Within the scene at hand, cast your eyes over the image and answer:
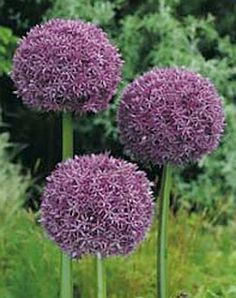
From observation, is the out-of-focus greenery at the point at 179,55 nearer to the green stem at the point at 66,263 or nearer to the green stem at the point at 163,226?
the green stem at the point at 163,226

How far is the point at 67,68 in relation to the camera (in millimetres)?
2928

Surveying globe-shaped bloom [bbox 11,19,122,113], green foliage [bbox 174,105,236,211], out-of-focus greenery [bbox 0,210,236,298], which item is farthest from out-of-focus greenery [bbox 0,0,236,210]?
globe-shaped bloom [bbox 11,19,122,113]

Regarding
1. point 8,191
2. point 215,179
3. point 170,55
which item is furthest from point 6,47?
point 215,179

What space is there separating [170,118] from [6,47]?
3.70 m

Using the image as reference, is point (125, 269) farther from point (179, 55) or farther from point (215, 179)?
point (215, 179)

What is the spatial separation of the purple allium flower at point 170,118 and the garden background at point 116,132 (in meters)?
1.36

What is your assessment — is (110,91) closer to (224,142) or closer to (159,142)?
(159,142)

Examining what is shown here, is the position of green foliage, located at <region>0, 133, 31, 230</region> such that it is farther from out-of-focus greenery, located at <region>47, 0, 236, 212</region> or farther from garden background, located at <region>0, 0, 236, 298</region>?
out-of-focus greenery, located at <region>47, 0, 236, 212</region>

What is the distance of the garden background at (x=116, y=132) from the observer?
4.70 metres

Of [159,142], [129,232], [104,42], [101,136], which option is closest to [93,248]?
[129,232]

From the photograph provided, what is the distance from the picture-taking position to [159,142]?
3.04 metres

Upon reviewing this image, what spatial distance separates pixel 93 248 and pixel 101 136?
13.6 feet

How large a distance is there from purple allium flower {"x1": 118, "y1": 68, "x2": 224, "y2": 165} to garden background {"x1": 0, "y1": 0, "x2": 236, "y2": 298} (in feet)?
4.46

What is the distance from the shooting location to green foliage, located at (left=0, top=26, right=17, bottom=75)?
6.09m
